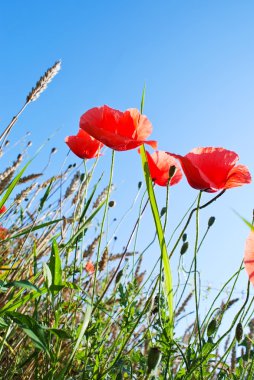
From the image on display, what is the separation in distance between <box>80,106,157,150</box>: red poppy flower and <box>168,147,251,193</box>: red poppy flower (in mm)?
123

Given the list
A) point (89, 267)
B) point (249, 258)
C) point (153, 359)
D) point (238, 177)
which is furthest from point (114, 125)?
point (89, 267)

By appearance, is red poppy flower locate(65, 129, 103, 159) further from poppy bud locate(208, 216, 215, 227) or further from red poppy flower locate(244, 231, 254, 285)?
red poppy flower locate(244, 231, 254, 285)

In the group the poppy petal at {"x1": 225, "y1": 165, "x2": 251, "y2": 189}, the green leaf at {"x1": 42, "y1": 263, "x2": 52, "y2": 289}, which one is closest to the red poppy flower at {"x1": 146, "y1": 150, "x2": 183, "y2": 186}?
the poppy petal at {"x1": 225, "y1": 165, "x2": 251, "y2": 189}

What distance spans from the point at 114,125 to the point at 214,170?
310 mm

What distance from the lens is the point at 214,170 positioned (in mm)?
1139

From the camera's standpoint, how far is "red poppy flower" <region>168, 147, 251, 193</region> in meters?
1.11

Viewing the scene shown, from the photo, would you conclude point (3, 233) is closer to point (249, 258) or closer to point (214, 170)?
point (214, 170)

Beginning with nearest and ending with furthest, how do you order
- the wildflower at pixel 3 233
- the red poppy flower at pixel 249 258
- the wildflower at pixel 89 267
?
the red poppy flower at pixel 249 258, the wildflower at pixel 3 233, the wildflower at pixel 89 267

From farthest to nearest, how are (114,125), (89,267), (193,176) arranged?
1. (89,267)
2. (114,125)
3. (193,176)

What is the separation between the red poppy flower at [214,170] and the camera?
1.11 m

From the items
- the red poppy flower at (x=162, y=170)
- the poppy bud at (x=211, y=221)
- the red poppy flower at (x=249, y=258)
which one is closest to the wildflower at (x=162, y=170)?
the red poppy flower at (x=162, y=170)

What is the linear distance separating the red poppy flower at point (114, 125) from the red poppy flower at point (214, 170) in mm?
123

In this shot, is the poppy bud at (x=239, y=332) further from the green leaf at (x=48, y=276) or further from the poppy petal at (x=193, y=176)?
the green leaf at (x=48, y=276)

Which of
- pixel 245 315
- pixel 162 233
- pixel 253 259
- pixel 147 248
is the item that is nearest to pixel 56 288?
pixel 162 233
